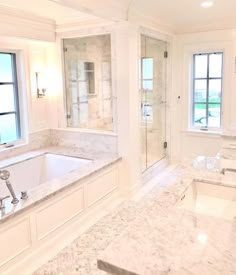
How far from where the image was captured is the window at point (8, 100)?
12.8ft

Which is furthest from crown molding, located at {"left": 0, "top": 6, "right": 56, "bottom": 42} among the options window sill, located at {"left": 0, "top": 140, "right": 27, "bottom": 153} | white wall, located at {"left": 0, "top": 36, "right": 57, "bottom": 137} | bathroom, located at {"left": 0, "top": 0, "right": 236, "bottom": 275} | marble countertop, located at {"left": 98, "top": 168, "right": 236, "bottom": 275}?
marble countertop, located at {"left": 98, "top": 168, "right": 236, "bottom": 275}

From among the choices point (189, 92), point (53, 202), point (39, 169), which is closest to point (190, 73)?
point (189, 92)

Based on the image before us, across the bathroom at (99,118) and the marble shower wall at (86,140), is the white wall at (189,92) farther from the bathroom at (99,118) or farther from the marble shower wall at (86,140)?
the marble shower wall at (86,140)

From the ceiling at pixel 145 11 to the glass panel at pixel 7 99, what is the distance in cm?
102

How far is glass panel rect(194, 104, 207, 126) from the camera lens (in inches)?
200

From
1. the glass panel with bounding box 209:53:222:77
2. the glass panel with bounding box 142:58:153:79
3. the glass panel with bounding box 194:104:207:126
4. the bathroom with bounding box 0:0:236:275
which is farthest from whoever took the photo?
the glass panel with bounding box 194:104:207:126

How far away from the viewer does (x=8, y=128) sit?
403 cm

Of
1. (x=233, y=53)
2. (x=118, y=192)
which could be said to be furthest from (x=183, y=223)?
(x=233, y=53)

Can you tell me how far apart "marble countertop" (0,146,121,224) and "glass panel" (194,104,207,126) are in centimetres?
192

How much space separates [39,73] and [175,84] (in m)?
2.22

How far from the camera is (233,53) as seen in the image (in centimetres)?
455

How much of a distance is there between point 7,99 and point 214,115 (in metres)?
3.20

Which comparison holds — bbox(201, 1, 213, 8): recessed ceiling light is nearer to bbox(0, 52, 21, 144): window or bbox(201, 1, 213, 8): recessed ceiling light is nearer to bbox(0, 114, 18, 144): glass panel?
bbox(0, 52, 21, 144): window

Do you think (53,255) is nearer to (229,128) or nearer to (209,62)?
(229,128)
